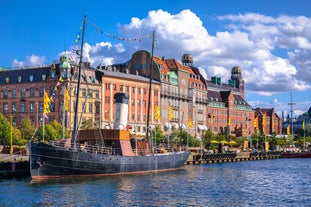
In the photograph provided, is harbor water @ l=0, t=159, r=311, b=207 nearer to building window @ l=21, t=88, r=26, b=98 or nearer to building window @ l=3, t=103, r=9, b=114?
building window @ l=21, t=88, r=26, b=98

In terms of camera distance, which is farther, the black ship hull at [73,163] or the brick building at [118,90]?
the brick building at [118,90]

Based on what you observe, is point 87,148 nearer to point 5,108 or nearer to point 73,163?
point 73,163

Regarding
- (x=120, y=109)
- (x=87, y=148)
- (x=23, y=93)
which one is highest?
(x=23, y=93)

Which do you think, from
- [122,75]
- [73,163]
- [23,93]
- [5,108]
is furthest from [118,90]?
[73,163]

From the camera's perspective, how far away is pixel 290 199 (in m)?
50.1

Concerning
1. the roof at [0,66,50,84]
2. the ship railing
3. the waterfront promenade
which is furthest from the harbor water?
the roof at [0,66,50,84]

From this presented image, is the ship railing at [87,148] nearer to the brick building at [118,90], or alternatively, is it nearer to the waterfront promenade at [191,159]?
the waterfront promenade at [191,159]

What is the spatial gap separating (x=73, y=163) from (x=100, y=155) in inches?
148

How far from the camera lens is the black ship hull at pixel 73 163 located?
5909 cm

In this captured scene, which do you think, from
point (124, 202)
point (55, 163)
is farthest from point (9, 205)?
point (55, 163)

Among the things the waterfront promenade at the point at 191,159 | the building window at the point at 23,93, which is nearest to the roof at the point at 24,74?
the building window at the point at 23,93

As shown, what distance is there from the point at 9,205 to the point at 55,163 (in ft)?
57.7

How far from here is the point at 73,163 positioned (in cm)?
6100

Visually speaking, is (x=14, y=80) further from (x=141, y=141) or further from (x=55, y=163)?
(x=55, y=163)
